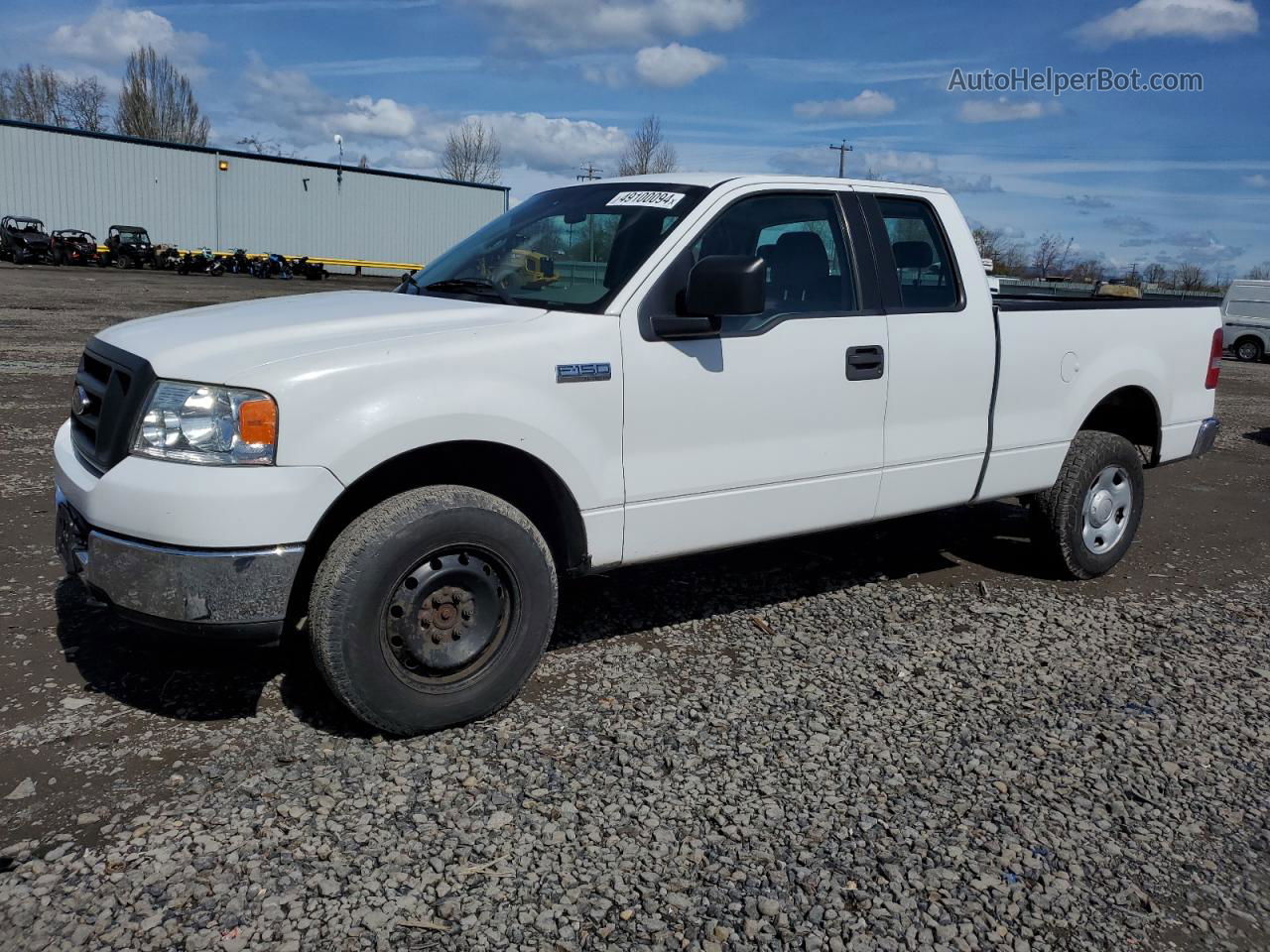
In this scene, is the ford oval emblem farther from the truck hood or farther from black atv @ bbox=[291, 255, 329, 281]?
black atv @ bbox=[291, 255, 329, 281]

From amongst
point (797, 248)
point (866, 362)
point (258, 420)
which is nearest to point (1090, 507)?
point (866, 362)

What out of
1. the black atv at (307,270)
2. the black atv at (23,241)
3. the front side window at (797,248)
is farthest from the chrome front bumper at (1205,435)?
the black atv at (307,270)

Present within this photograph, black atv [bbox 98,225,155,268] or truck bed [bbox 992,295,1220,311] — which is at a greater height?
black atv [bbox 98,225,155,268]

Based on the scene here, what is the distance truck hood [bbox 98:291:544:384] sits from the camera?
329 cm

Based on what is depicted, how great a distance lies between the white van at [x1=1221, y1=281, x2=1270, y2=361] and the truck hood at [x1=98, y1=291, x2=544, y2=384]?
1005 inches

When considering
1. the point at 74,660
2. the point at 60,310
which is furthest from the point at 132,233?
the point at 74,660

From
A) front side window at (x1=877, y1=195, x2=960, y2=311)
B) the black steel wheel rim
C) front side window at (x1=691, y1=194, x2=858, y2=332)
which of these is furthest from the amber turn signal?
front side window at (x1=877, y1=195, x2=960, y2=311)

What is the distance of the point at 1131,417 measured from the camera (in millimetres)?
6098

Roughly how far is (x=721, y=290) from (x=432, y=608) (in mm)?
1491

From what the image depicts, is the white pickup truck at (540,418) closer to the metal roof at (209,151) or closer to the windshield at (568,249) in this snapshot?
the windshield at (568,249)

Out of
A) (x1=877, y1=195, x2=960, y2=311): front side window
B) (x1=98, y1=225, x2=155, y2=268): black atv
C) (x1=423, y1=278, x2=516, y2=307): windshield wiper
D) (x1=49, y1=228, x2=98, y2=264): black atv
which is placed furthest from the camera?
(x1=98, y1=225, x2=155, y2=268): black atv

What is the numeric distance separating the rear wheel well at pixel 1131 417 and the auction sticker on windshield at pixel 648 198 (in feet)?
9.29

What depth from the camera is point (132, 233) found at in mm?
41562

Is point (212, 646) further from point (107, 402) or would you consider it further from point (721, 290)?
point (721, 290)
